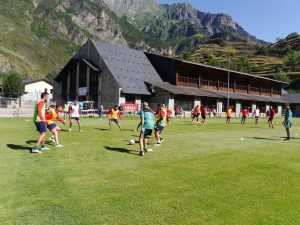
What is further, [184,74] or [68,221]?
[184,74]

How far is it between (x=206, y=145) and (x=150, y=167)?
633 centimetres

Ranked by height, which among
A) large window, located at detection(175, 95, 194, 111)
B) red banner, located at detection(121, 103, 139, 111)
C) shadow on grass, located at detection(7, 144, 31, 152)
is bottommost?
shadow on grass, located at detection(7, 144, 31, 152)

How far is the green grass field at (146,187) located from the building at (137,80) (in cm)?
3599

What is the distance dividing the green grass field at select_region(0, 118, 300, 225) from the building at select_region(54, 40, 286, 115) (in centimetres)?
3599

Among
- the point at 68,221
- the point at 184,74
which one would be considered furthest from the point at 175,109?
the point at 68,221

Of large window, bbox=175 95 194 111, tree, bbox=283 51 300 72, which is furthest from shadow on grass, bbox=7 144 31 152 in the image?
tree, bbox=283 51 300 72

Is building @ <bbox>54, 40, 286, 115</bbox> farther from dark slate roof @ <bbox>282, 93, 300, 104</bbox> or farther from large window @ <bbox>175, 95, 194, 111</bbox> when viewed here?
dark slate roof @ <bbox>282, 93, 300, 104</bbox>

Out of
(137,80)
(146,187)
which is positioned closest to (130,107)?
(137,80)

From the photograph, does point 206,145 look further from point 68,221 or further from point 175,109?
point 175,109

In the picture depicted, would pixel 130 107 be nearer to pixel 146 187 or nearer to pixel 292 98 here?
pixel 146 187

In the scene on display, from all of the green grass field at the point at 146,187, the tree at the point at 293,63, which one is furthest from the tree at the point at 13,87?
the tree at the point at 293,63

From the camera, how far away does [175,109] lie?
158ft

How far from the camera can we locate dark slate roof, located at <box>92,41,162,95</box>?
49.8m

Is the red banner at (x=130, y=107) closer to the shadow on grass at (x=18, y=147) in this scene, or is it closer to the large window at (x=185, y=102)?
the large window at (x=185, y=102)
